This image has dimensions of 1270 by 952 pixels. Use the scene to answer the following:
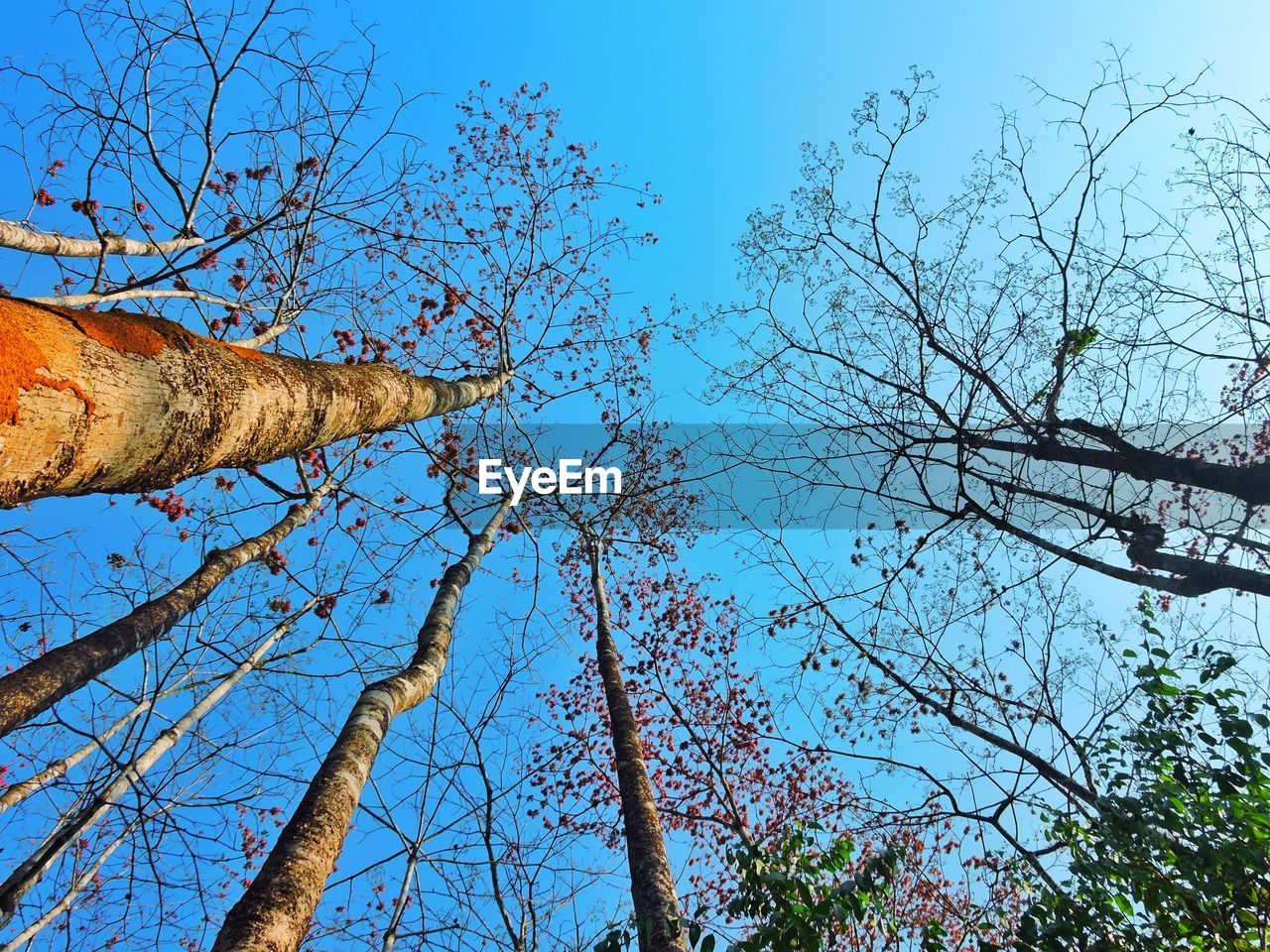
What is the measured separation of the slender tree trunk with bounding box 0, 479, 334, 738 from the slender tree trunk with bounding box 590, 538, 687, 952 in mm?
3333

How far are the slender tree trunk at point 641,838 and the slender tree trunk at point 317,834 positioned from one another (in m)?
1.35

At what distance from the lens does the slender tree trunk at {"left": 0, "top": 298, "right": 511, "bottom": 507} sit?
1.24 m

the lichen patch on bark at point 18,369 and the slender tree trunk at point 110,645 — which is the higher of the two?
the slender tree trunk at point 110,645

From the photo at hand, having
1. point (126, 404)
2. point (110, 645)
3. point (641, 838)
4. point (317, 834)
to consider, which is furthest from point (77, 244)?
point (641, 838)

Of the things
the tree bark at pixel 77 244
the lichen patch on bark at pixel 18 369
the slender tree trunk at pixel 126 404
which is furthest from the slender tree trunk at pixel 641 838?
the tree bark at pixel 77 244

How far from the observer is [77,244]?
418 centimetres

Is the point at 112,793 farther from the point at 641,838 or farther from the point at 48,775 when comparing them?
the point at 641,838

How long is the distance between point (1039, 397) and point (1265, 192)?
2081mm

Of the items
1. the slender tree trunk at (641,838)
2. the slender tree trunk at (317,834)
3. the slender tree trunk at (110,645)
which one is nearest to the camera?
the slender tree trunk at (317,834)

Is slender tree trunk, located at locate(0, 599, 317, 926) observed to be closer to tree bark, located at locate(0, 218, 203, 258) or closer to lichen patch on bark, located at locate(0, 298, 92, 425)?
lichen patch on bark, located at locate(0, 298, 92, 425)

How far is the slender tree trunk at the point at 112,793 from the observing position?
156 inches

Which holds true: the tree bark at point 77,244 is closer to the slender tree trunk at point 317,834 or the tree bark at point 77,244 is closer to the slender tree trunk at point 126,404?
the slender tree trunk at point 126,404

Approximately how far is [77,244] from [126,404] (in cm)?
404

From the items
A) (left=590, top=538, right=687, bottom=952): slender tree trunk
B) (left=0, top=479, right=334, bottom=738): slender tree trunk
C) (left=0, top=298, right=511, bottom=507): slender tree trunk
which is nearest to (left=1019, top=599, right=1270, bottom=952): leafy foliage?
(left=590, top=538, right=687, bottom=952): slender tree trunk
